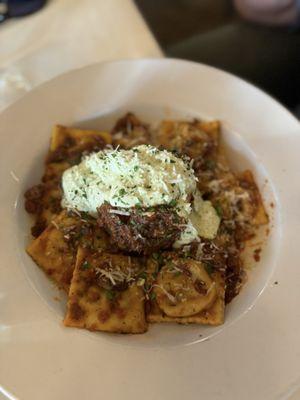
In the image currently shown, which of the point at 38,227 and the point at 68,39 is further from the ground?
the point at 68,39

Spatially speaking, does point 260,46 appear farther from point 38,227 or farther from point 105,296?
point 105,296

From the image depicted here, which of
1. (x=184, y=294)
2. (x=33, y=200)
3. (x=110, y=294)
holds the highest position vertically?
(x=33, y=200)

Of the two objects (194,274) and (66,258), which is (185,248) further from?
(66,258)

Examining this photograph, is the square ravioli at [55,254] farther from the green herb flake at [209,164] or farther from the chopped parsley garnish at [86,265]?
the green herb flake at [209,164]

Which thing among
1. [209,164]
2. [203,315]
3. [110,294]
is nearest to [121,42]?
[209,164]

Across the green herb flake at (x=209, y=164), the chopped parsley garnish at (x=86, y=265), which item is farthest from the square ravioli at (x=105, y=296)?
the green herb flake at (x=209, y=164)

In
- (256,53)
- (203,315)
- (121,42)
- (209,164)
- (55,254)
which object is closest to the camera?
(203,315)
